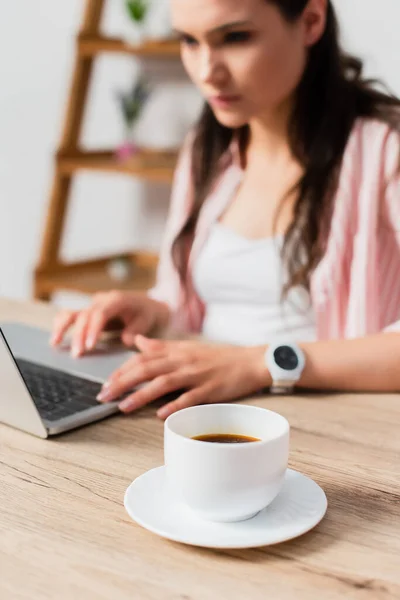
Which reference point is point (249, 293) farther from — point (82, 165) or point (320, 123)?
point (82, 165)

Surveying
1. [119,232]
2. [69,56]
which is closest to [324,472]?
[119,232]

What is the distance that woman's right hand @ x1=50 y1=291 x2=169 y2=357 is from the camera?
3.89ft

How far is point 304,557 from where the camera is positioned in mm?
604

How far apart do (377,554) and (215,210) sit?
1038 mm

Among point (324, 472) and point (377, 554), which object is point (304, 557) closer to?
point (377, 554)

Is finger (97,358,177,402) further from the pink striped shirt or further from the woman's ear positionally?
the woman's ear

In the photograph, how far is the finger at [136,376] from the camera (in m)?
0.94

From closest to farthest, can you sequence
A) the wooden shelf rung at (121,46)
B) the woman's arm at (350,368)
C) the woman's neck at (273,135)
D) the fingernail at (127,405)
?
the fingernail at (127,405) < the woman's arm at (350,368) < the woman's neck at (273,135) < the wooden shelf rung at (121,46)

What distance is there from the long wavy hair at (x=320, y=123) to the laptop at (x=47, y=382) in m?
0.40

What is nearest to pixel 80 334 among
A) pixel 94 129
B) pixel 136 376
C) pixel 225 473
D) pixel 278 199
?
pixel 136 376

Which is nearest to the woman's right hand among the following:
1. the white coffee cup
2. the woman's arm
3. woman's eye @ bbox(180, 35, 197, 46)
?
the woman's arm

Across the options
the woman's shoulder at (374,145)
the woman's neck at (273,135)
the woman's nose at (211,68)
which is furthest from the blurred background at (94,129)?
the woman's nose at (211,68)

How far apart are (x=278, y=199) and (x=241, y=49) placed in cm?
31

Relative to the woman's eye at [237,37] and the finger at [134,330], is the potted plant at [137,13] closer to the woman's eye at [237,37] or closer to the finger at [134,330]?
the woman's eye at [237,37]
